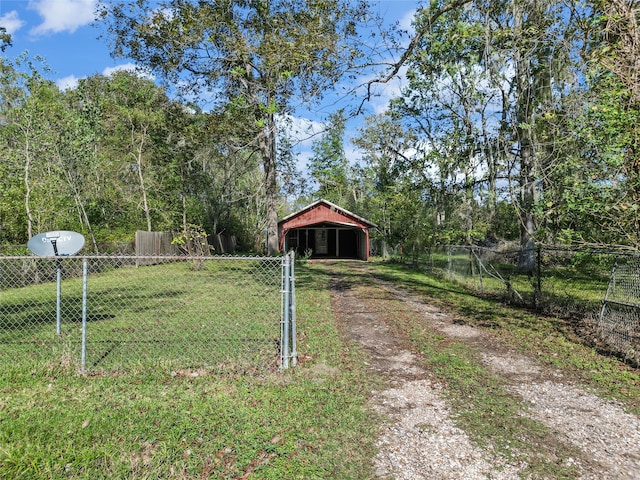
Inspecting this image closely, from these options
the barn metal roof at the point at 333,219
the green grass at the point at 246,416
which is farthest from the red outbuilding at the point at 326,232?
the green grass at the point at 246,416

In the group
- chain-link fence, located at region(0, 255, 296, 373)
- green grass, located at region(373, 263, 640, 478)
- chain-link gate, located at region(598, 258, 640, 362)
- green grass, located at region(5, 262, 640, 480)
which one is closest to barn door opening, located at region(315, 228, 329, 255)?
chain-link fence, located at region(0, 255, 296, 373)

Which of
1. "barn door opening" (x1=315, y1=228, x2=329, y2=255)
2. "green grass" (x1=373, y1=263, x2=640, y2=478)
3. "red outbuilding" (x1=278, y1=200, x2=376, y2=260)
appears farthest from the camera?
"barn door opening" (x1=315, y1=228, x2=329, y2=255)

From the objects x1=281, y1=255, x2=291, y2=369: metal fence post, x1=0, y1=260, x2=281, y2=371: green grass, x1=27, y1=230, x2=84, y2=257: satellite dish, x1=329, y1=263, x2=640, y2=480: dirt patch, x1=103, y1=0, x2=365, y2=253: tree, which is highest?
x1=103, y1=0, x2=365, y2=253: tree

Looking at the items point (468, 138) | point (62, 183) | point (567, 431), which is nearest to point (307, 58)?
point (468, 138)

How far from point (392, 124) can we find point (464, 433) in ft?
83.9

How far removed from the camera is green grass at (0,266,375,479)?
302 centimetres

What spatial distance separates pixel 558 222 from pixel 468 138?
3074 mm

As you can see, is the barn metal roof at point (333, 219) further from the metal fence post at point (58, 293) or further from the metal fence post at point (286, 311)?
the metal fence post at point (286, 311)

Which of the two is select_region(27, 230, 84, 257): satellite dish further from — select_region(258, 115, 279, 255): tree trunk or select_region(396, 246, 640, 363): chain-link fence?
select_region(258, 115, 279, 255): tree trunk

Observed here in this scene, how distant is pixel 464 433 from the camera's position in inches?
140

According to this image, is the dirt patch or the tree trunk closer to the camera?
the dirt patch

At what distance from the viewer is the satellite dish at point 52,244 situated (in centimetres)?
616

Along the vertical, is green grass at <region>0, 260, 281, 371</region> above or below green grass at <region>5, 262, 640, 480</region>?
above

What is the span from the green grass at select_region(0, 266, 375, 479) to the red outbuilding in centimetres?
1997
